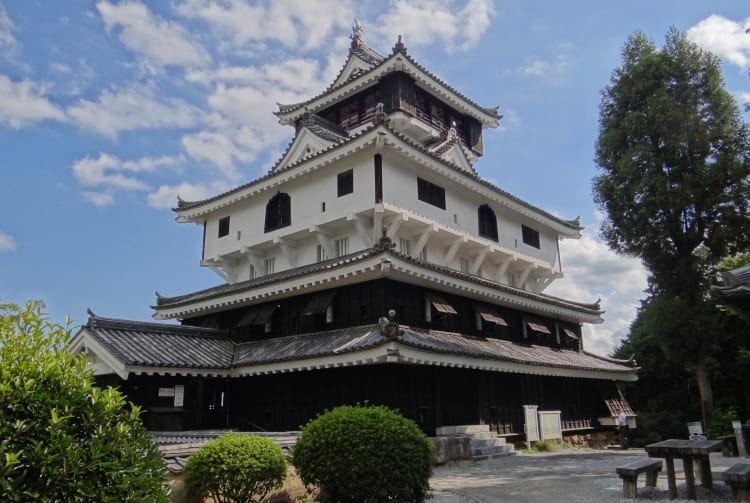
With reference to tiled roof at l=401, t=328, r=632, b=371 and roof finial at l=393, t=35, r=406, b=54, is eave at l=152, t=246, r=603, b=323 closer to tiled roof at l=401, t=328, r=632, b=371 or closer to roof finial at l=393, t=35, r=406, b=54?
tiled roof at l=401, t=328, r=632, b=371

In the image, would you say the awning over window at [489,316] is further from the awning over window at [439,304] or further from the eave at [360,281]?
the awning over window at [439,304]

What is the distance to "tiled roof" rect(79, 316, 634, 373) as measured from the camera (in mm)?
16922

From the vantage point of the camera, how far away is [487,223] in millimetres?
25250

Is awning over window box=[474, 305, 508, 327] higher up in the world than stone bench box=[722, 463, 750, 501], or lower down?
higher up

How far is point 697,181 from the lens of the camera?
24.4 m

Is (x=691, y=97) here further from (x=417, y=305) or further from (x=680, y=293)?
(x=417, y=305)

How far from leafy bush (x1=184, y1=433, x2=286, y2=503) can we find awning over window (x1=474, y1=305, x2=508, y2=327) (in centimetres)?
1301

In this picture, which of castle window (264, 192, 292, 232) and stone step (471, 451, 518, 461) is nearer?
stone step (471, 451, 518, 461)

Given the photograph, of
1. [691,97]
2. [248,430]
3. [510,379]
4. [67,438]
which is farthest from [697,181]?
[67,438]

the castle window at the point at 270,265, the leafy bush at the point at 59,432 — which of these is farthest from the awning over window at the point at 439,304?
the leafy bush at the point at 59,432

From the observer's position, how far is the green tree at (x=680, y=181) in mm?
24406

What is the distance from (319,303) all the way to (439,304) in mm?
4351

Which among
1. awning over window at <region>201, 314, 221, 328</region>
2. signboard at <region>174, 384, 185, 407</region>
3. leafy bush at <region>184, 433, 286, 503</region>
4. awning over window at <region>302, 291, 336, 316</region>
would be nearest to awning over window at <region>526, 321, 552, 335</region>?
awning over window at <region>302, 291, 336, 316</region>

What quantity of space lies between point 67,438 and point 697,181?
26555 mm
